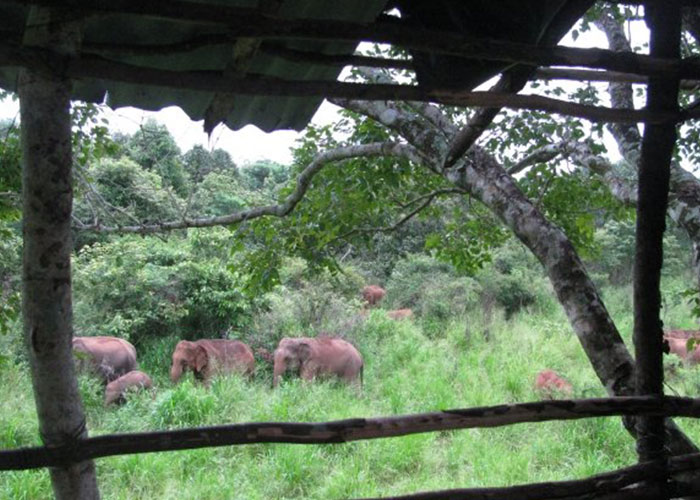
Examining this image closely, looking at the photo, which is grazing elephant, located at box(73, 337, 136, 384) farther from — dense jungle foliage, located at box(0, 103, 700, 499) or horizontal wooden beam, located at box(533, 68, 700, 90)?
horizontal wooden beam, located at box(533, 68, 700, 90)

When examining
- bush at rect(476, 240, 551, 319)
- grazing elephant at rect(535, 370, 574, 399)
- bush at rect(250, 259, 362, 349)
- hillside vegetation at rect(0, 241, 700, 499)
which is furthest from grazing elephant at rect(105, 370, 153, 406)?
bush at rect(476, 240, 551, 319)

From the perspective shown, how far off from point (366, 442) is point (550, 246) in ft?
14.1

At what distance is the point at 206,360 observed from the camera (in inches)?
341

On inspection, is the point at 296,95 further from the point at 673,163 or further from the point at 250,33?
the point at 673,163

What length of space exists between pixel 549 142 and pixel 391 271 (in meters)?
10.9

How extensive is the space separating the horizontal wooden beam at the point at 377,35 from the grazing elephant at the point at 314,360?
7.90 meters

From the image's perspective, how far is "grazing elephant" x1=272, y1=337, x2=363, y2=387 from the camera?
889cm

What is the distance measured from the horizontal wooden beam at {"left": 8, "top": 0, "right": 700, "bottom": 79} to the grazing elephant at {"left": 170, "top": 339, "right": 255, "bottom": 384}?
25.6 ft

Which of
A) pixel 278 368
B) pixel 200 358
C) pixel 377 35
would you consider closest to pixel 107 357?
pixel 200 358

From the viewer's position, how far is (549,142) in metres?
4.11

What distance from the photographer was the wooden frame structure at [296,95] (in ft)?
3.47

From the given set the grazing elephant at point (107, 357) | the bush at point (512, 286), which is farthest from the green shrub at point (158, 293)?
the bush at point (512, 286)

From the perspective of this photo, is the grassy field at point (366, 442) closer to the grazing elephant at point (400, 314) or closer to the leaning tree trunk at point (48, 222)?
the grazing elephant at point (400, 314)

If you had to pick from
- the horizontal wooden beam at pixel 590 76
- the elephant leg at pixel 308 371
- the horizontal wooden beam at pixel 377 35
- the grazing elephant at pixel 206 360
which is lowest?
the elephant leg at pixel 308 371
